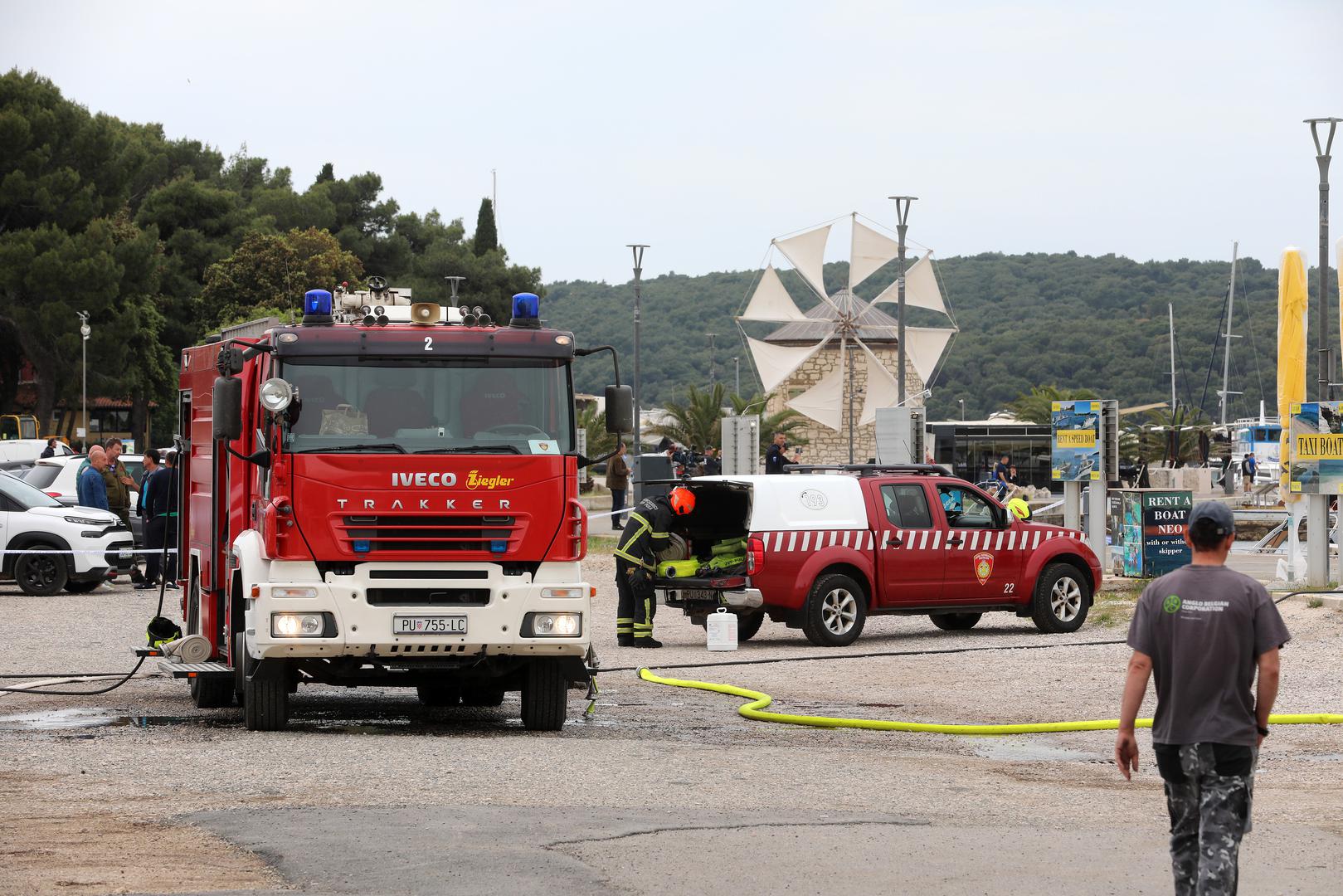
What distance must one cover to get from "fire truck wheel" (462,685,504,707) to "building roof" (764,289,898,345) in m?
88.7

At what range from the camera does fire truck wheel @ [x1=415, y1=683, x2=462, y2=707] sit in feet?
45.1

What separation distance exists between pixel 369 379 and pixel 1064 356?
130 meters

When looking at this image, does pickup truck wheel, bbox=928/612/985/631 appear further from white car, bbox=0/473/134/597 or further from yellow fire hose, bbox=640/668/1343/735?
white car, bbox=0/473/134/597

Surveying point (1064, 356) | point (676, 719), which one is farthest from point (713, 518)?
point (1064, 356)

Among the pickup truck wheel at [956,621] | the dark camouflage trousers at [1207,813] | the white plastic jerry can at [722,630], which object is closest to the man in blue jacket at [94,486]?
the white plastic jerry can at [722,630]

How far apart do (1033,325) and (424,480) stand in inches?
5586

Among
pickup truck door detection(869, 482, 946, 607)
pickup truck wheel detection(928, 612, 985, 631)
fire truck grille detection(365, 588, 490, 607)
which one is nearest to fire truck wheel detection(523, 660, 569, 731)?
fire truck grille detection(365, 588, 490, 607)

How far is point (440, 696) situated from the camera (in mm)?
13961

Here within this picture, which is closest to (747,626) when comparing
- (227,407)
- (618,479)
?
(227,407)

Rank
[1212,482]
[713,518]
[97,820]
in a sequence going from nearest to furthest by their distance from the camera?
[97,820]
[713,518]
[1212,482]

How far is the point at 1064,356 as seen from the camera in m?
138

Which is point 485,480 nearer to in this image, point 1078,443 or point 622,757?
point 622,757

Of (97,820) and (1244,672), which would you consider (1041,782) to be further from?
(97,820)

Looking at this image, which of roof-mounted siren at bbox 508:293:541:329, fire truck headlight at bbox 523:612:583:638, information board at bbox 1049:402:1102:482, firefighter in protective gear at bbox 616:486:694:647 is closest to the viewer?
fire truck headlight at bbox 523:612:583:638
